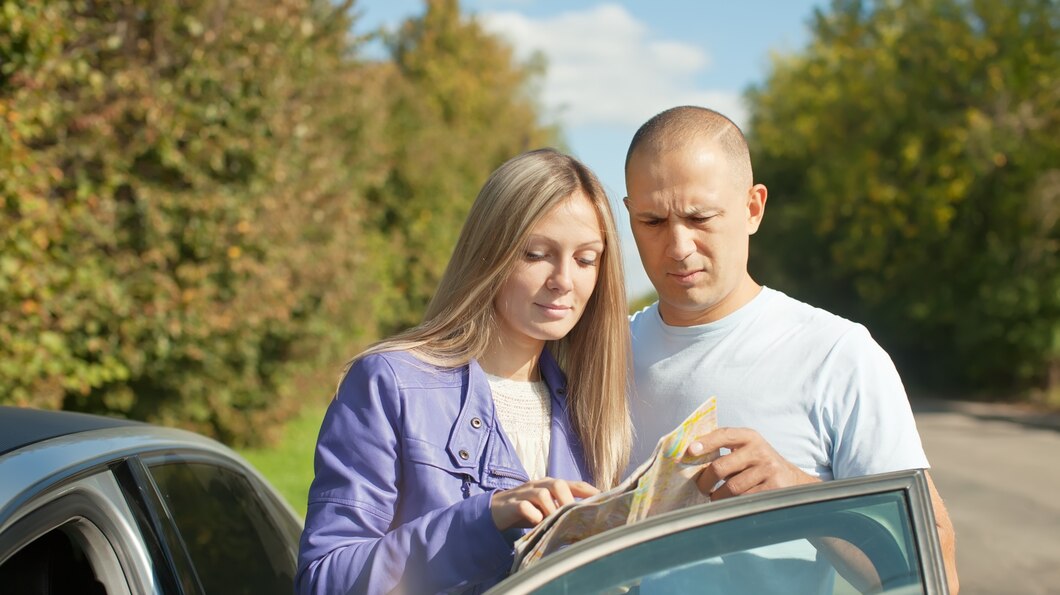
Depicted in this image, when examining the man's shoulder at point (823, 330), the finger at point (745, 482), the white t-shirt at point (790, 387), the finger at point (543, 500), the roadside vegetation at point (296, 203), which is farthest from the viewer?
the roadside vegetation at point (296, 203)

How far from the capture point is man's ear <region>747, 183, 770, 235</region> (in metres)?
2.88

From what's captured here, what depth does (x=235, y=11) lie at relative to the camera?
841 centimetres

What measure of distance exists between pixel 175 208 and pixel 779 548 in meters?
7.16

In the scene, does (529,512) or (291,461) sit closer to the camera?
(529,512)

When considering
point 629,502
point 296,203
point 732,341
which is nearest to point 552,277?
point 732,341

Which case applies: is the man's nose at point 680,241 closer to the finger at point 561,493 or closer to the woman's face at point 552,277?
the woman's face at point 552,277

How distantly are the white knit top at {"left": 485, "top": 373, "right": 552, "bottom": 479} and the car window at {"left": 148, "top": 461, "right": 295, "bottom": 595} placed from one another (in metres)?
0.79

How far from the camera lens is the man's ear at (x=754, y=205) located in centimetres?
288

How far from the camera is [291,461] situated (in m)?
11.1

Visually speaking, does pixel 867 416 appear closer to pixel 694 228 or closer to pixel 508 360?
pixel 694 228

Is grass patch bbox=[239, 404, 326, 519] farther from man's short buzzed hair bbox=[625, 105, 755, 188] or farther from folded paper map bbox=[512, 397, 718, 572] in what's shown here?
folded paper map bbox=[512, 397, 718, 572]

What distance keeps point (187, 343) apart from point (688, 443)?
7.21 metres

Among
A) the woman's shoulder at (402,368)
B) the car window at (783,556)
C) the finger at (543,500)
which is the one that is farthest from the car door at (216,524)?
the car window at (783,556)

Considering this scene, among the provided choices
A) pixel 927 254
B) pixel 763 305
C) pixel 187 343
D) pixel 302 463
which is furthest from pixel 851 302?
pixel 763 305
